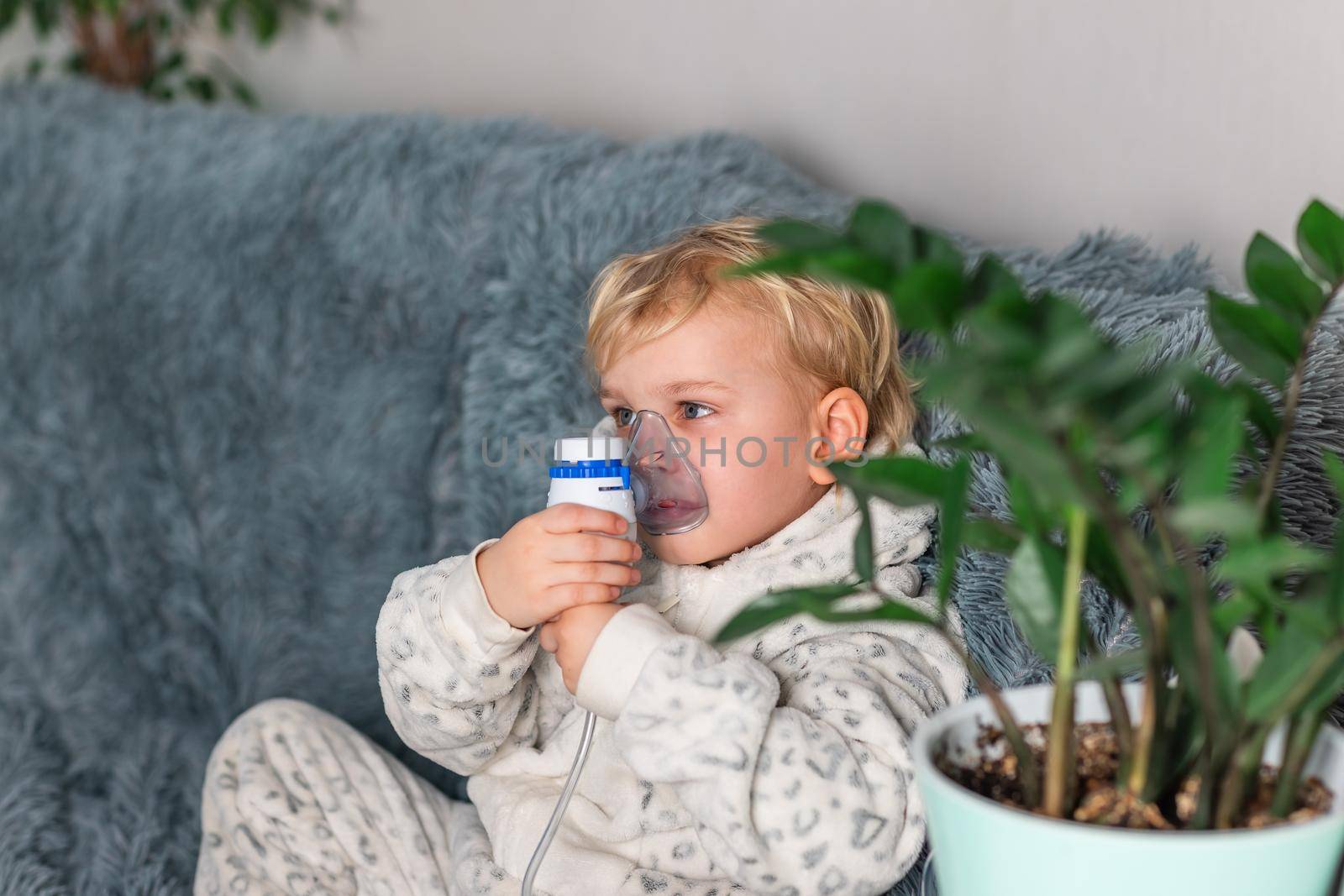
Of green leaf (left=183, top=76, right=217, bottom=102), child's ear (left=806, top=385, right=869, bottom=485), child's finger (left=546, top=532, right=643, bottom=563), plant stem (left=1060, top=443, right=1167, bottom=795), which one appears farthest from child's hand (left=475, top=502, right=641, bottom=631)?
green leaf (left=183, top=76, right=217, bottom=102)

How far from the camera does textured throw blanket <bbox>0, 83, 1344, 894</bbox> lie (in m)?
1.32

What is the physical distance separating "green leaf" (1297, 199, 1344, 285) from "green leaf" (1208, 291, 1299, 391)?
0.05 metres

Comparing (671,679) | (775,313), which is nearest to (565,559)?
(671,679)

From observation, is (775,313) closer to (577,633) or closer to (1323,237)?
(577,633)

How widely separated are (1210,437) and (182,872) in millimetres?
1140

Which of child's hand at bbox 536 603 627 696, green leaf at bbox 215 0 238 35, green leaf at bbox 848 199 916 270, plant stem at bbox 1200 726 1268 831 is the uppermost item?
green leaf at bbox 215 0 238 35

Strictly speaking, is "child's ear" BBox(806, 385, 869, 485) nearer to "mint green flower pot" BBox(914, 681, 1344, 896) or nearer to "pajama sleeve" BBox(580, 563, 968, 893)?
"pajama sleeve" BBox(580, 563, 968, 893)

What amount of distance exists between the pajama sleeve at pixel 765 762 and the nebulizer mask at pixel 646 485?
4.1 inches

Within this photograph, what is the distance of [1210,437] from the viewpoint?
48cm

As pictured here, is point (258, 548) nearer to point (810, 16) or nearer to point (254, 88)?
point (810, 16)

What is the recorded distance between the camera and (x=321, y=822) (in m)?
1.12

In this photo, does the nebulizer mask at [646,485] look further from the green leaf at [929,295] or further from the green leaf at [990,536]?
the green leaf at [929,295]

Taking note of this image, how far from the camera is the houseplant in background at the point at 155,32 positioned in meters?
2.25

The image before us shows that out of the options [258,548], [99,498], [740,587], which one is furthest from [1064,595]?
[99,498]
